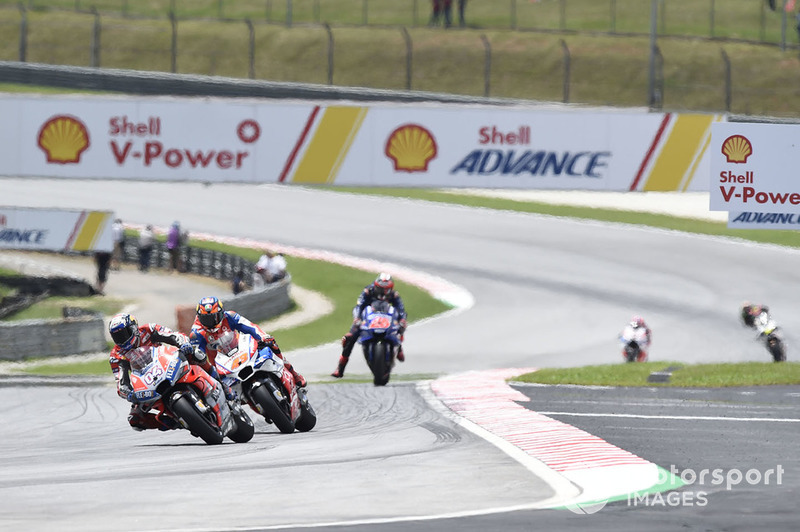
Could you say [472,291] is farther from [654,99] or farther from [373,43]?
[373,43]

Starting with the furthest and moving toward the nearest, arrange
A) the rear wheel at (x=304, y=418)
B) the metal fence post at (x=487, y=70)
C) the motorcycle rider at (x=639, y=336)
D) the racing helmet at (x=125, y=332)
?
1. the metal fence post at (x=487, y=70)
2. the motorcycle rider at (x=639, y=336)
3. the rear wheel at (x=304, y=418)
4. the racing helmet at (x=125, y=332)

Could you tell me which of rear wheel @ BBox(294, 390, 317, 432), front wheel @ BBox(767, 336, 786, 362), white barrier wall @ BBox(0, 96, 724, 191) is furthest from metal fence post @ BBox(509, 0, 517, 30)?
rear wheel @ BBox(294, 390, 317, 432)

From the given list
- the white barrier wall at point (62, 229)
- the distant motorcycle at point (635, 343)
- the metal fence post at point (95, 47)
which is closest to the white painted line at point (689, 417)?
the distant motorcycle at point (635, 343)

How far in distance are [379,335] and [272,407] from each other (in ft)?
16.2

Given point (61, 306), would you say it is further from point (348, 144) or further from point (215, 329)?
point (215, 329)

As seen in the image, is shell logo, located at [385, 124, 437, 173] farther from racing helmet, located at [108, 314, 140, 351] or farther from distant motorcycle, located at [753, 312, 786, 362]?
racing helmet, located at [108, 314, 140, 351]

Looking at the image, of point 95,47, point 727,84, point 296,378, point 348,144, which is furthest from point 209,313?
point 95,47

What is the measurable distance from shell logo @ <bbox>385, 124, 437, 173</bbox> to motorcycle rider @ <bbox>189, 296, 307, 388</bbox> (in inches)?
451

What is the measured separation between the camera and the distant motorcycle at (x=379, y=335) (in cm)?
1723

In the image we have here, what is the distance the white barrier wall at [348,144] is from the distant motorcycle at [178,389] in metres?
12.3

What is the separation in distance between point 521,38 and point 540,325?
2559 cm

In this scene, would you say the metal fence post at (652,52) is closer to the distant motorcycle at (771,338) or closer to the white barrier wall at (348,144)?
the white barrier wall at (348,144)

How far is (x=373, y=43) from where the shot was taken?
52.4m

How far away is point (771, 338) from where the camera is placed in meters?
23.2
